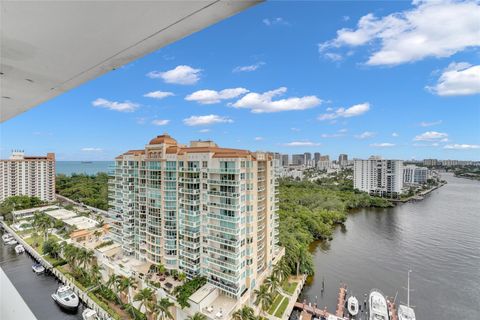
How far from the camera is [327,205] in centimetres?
1427

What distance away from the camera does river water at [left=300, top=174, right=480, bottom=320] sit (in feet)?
21.3

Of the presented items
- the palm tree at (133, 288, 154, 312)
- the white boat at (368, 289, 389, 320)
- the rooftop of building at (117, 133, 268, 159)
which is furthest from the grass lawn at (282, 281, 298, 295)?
the rooftop of building at (117, 133, 268, 159)

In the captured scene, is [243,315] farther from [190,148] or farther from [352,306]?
[190,148]

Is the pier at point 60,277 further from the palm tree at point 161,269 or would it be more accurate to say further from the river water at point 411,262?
the river water at point 411,262

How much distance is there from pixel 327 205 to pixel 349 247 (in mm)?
4602

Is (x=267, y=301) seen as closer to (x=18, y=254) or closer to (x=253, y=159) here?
(x=253, y=159)

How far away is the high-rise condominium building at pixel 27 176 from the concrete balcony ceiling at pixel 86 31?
63.9ft

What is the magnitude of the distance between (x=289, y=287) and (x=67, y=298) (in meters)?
5.71

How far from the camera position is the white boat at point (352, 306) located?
5.91 m

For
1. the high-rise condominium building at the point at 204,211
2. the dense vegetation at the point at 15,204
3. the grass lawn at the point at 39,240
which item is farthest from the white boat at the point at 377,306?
the dense vegetation at the point at 15,204

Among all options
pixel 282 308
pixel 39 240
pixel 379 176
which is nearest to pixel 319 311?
pixel 282 308

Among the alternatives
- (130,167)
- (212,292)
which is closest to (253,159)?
(212,292)

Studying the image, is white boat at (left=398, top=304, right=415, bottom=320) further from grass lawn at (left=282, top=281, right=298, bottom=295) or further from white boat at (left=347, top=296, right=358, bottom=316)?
grass lawn at (left=282, top=281, right=298, bottom=295)

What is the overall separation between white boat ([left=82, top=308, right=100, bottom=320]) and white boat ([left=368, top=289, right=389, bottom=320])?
252 inches
